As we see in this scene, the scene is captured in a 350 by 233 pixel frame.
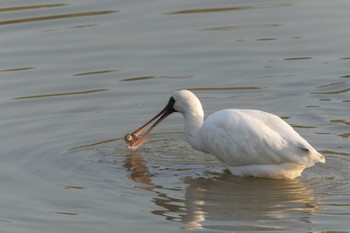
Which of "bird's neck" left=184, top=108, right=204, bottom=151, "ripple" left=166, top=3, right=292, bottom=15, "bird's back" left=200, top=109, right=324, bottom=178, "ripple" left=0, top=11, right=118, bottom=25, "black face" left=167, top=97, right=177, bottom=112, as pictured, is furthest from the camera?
"ripple" left=166, top=3, right=292, bottom=15

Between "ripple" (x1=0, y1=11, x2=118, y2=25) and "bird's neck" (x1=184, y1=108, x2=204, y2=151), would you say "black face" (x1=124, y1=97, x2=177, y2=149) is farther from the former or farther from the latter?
"ripple" (x1=0, y1=11, x2=118, y2=25)

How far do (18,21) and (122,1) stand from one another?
1.78 m

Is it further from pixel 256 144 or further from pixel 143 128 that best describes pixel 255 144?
pixel 143 128

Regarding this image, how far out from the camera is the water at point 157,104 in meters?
11.3

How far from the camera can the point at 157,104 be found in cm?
1476

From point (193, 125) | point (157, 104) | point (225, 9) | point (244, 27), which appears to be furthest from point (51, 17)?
point (193, 125)

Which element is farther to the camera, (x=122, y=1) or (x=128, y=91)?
(x=122, y=1)

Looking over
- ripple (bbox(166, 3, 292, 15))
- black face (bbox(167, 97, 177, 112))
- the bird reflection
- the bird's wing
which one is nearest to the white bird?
the bird's wing

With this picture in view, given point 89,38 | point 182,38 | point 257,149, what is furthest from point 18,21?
point 257,149

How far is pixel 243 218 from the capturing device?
36.3 feet

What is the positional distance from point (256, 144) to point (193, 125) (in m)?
1.11

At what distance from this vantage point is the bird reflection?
10953 mm

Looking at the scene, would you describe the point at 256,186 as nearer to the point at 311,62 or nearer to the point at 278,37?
the point at 311,62

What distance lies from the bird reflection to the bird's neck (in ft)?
1.59
